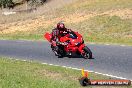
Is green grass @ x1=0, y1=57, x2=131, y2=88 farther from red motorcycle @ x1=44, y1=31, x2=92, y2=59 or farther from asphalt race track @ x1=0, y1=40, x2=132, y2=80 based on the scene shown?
red motorcycle @ x1=44, y1=31, x2=92, y2=59

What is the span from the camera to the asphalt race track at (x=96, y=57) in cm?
1688

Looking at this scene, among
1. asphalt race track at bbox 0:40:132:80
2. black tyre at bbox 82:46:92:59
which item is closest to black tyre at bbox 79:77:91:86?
asphalt race track at bbox 0:40:132:80

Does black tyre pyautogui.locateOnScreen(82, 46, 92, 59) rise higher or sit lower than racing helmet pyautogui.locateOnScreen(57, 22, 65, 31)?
lower

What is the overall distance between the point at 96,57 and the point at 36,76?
20.1 ft

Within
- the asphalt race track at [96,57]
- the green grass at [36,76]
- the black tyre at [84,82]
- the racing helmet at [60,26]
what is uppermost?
the racing helmet at [60,26]

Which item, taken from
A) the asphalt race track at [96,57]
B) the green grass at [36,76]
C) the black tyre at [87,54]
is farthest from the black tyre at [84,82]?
the black tyre at [87,54]

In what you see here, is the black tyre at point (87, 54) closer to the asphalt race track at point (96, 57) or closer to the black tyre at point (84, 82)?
the asphalt race track at point (96, 57)

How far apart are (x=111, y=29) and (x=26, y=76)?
2351 cm

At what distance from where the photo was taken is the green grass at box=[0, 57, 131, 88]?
13.1 m

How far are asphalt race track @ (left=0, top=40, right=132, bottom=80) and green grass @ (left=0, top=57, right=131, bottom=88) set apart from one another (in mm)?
1356

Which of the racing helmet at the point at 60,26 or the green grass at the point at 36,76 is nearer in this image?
the green grass at the point at 36,76

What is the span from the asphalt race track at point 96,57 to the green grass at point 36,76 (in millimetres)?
1356

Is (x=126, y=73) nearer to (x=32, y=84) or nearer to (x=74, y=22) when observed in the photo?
(x=32, y=84)

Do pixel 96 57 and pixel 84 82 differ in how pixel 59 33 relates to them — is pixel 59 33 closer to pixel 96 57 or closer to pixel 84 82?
pixel 96 57
